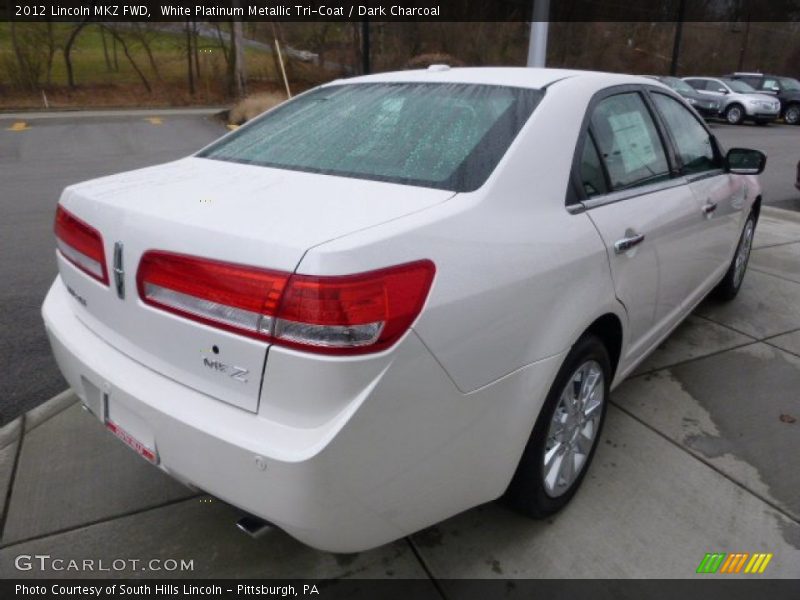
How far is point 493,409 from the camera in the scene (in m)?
1.90

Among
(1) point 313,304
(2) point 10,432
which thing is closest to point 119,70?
(2) point 10,432

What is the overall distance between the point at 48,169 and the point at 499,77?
378 inches

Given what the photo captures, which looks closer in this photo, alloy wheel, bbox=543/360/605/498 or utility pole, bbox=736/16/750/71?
alloy wheel, bbox=543/360/605/498

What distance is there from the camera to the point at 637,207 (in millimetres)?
2588

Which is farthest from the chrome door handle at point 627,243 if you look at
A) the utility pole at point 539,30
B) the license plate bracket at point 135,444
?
the utility pole at point 539,30

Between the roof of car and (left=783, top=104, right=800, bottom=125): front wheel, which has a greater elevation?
the roof of car

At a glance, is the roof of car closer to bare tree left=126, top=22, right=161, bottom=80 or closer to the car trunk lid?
the car trunk lid

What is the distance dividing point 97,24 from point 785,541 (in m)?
31.6

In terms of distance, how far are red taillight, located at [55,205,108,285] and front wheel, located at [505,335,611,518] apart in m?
1.50

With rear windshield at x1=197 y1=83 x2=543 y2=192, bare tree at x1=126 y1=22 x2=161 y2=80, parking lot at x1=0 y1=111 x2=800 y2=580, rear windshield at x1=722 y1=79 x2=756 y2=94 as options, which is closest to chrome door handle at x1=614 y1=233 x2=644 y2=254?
rear windshield at x1=197 y1=83 x2=543 y2=192

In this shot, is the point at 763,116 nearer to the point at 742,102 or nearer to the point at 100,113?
the point at 742,102

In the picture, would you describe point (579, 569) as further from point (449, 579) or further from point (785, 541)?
point (785, 541)

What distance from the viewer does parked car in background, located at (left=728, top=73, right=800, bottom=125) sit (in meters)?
22.8
